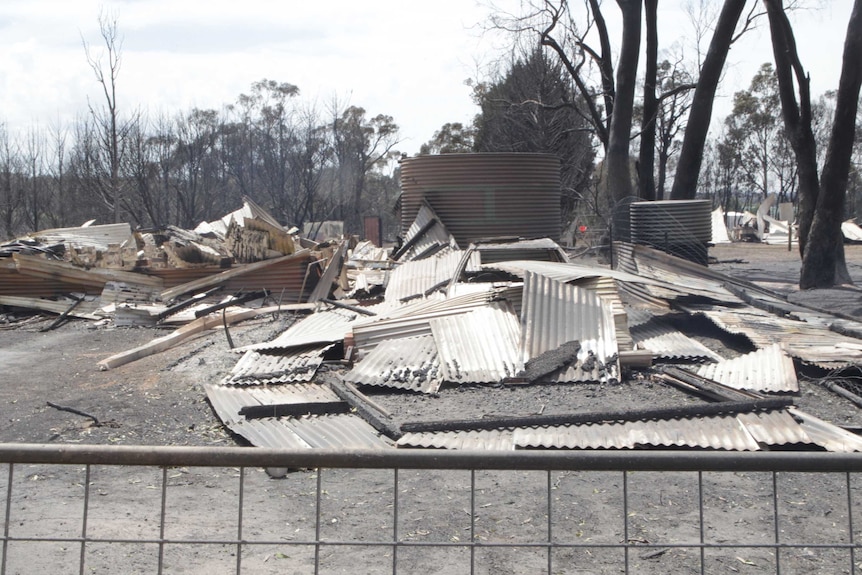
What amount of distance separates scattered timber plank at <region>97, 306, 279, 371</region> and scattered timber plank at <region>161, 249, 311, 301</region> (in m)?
1.23

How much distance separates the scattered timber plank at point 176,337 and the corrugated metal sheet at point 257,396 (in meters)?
2.24

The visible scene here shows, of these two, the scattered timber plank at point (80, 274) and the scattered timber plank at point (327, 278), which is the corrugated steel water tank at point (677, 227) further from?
the scattered timber plank at point (80, 274)

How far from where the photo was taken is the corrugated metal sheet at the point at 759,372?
20.6 ft

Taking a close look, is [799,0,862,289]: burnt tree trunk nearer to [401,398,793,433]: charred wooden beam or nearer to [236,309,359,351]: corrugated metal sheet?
[236,309,359,351]: corrugated metal sheet

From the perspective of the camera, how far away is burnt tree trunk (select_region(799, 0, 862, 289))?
13.2m

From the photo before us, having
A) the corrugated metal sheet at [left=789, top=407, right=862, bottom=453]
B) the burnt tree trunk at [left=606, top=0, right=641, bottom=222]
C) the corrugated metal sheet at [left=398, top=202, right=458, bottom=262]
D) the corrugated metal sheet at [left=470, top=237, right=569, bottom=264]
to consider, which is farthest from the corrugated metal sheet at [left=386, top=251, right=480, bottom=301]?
the burnt tree trunk at [left=606, top=0, right=641, bottom=222]

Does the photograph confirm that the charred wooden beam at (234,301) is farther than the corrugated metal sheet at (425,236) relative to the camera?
No

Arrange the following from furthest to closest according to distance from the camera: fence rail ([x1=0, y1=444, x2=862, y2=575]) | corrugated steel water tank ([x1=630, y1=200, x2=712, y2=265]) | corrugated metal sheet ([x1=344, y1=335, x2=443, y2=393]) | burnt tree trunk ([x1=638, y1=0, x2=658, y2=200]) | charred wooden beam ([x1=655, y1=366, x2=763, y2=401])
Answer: burnt tree trunk ([x1=638, y1=0, x2=658, y2=200]) → corrugated steel water tank ([x1=630, y1=200, x2=712, y2=265]) → corrugated metal sheet ([x1=344, y1=335, x2=443, y2=393]) → charred wooden beam ([x1=655, y1=366, x2=763, y2=401]) → fence rail ([x1=0, y1=444, x2=862, y2=575])

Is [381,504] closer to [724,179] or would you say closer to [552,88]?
[552,88]

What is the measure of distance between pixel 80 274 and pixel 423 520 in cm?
1084

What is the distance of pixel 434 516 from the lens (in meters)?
4.09

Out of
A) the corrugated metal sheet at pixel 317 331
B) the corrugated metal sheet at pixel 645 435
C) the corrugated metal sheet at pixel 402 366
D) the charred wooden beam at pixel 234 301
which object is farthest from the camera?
the charred wooden beam at pixel 234 301

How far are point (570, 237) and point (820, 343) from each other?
847 inches

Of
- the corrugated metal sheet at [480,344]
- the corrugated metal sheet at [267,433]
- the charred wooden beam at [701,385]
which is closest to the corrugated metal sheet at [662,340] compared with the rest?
the charred wooden beam at [701,385]
